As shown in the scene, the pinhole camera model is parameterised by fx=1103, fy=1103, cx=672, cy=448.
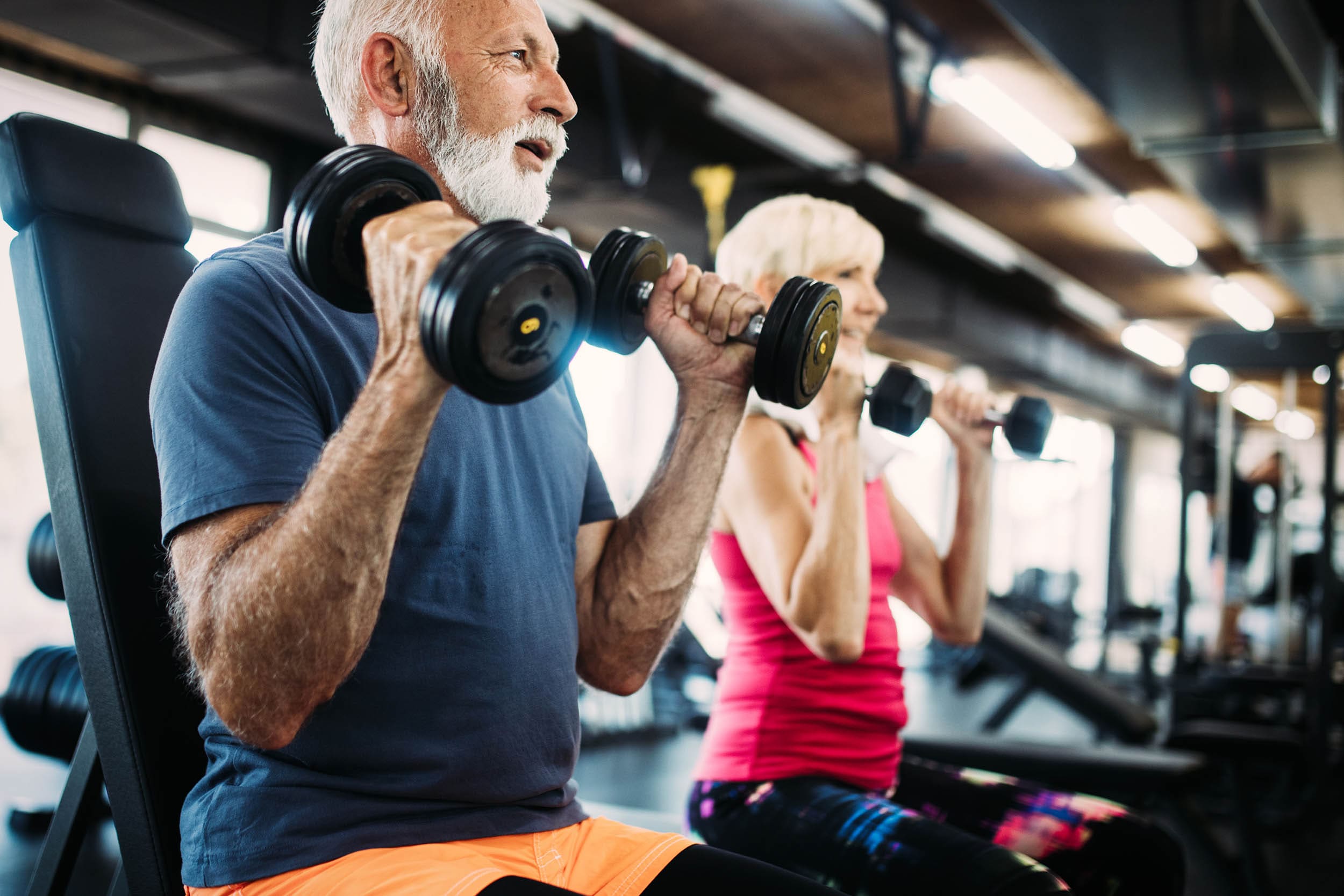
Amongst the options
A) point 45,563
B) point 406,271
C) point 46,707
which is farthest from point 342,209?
point 46,707

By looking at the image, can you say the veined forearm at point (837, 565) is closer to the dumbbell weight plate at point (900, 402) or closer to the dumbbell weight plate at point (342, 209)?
the dumbbell weight plate at point (900, 402)

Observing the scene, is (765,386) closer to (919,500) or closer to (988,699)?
(988,699)

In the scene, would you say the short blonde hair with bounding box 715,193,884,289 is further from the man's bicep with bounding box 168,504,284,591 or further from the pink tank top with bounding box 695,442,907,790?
the man's bicep with bounding box 168,504,284,591

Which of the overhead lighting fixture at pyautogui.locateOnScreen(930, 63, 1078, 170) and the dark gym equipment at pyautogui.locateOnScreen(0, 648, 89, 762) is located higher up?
the overhead lighting fixture at pyautogui.locateOnScreen(930, 63, 1078, 170)

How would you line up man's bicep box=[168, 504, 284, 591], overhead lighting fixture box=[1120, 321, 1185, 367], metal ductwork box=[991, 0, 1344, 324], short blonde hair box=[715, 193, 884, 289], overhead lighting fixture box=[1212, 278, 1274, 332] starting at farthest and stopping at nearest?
overhead lighting fixture box=[1120, 321, 1185, 367], overhead lighting fixture box=[1212, 278, 1274, 332], metal ductwork box=[991, 0, 1344, 324], short blonde hair box=[715, 193, 884, 289], man's bicep box=[168, 504, 284, 591]

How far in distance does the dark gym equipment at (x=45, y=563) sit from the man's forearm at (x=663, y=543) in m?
1.09

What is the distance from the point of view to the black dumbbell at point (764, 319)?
1.09m

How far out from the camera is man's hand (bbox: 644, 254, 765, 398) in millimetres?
1143

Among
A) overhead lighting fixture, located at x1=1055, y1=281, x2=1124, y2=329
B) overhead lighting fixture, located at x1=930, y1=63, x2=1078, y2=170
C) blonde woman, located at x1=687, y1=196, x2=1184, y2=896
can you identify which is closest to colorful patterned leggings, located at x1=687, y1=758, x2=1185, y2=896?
blonde woman, located at x1=687, y1=196, x2=1184, y2=896

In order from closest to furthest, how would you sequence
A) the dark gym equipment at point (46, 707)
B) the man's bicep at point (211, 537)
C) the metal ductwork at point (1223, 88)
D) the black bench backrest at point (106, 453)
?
1. the man's bicep at point (211, 537)
2. the black bench backrest at point (106, 453)
3. the dark gym equipment at point (46, 707)
4. the metal ductwork at point (1223, 88)

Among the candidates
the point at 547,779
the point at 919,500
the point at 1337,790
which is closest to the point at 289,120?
the point at 547,779

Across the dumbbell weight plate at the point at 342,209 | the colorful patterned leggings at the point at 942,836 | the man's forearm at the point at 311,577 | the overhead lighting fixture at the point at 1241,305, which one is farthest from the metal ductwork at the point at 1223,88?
the man's forearm at the point at 311,577

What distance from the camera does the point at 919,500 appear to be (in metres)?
11.4

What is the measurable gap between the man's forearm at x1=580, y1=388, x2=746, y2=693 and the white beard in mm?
282
